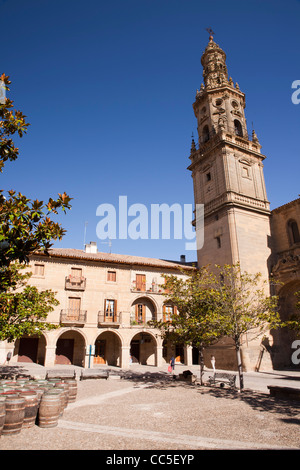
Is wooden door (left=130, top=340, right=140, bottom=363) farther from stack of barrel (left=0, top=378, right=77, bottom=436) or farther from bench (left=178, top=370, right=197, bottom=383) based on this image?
stack of barrel (left=0, top=378, right=77, bottom=436)

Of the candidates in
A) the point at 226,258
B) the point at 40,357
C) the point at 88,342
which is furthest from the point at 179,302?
the point at 40,357

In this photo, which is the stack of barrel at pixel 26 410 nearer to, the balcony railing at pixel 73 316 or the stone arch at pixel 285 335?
the balcony railing at pixel 73 316

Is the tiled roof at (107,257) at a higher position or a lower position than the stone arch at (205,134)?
lower

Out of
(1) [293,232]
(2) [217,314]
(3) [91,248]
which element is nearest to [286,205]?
(1) [293,232]

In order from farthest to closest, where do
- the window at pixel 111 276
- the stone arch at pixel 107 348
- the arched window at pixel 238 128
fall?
the arched window at pixel 238 128
the window at pixel 111 276
the stone arch at pixel 107 348

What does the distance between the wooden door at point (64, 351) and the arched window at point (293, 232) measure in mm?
22813

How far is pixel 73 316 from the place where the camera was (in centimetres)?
2622

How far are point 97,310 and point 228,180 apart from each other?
17.4 m

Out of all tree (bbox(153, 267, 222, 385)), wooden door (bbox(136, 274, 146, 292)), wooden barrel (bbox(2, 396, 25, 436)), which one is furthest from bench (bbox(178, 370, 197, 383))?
wooden door (bbox(136, 274, 146, 292))

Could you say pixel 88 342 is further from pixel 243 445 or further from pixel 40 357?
pixel 243 445

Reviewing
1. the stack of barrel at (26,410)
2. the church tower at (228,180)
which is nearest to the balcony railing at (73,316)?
the church tower at (228,180)

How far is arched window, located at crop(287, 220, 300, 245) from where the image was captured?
89.7 feet

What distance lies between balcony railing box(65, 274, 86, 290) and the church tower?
11.9 m

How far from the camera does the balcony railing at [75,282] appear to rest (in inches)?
1051
